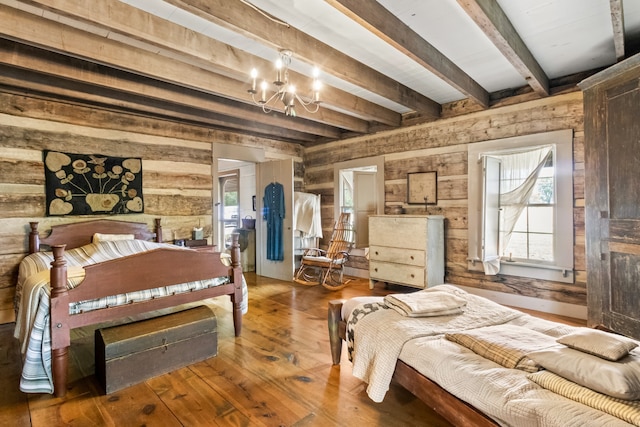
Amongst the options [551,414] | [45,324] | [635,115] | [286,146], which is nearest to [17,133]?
[45,324]

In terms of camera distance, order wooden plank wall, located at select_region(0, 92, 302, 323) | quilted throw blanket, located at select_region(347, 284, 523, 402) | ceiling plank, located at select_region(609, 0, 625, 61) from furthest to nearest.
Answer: wooden plank wall, located at select_region(0, 92, 302, 323) < ceiling plank, located at select_region(609, 0, 625, 61) < quilted throw blanket, located at select_region(347, 284, 523, 402)

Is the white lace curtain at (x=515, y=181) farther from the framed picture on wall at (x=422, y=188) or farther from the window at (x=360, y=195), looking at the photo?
the window at (x=360, y=195)

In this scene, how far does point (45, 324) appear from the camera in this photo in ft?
7.04

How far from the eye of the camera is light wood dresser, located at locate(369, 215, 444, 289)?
425 cm

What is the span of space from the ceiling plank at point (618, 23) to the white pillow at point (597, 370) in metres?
2.14

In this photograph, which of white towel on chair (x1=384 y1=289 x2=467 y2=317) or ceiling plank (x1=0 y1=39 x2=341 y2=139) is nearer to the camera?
white towel on chair (x1=384 y1=289 x2=467 y2=317)

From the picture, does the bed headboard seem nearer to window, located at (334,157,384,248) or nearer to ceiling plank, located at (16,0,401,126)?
ceiling plank, located at (16,0,401,126)

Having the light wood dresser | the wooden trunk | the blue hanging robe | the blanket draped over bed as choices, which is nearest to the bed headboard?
the blanket draped over bed

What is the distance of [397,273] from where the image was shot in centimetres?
455

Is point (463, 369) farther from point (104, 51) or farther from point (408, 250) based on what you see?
point (104, 51)

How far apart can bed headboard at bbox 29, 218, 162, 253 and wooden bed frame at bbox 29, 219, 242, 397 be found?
0.03 meters

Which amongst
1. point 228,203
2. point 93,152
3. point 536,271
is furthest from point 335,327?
point 228,203

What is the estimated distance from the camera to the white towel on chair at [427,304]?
83.1 inches

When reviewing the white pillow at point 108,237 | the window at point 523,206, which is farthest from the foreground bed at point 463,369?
the white pillow at point 108,237
